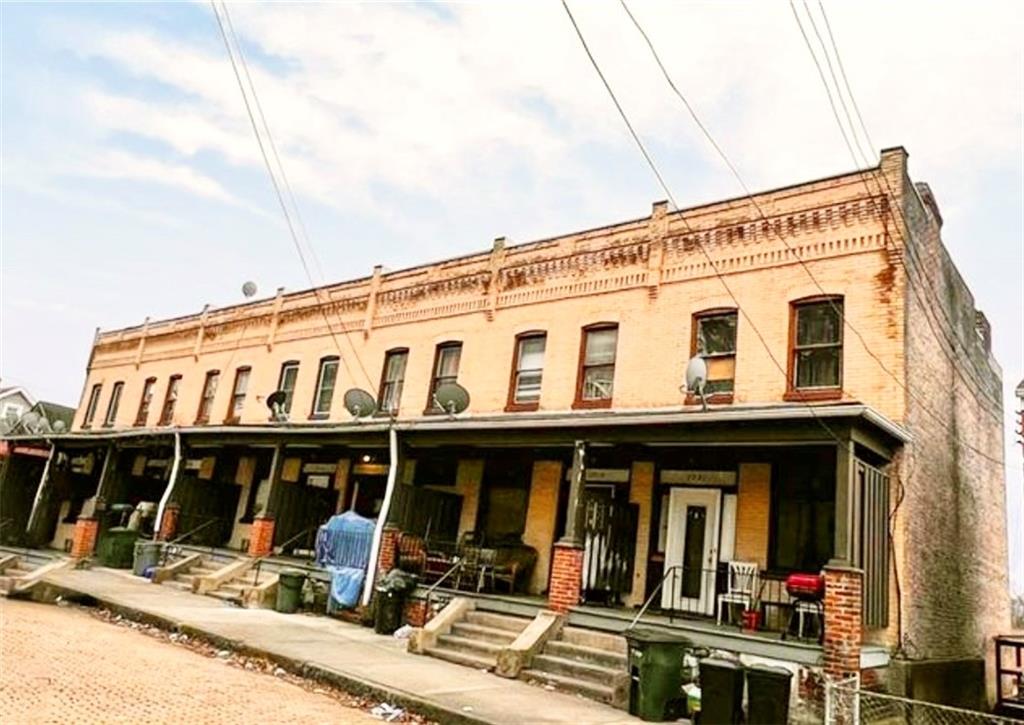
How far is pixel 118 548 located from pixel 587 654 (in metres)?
13.9

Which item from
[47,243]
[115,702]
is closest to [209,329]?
[47,243]

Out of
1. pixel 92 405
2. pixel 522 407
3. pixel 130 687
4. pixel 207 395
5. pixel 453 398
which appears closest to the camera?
pixel 130 687

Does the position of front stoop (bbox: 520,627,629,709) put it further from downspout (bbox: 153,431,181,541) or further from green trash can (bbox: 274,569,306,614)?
downspout (bbox: 153,431,181,541)

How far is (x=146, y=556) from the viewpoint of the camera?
58.2 ft

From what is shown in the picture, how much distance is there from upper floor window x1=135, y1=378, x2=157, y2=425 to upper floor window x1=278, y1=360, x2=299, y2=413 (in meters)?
7.21

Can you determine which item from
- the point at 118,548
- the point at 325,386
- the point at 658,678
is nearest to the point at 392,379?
the point at 325,386

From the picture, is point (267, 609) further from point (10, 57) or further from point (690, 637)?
point (10, 57)

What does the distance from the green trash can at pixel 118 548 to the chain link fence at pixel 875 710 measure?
16861mm

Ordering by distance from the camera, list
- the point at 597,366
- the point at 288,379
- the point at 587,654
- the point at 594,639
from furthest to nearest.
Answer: the point at 288,379, the point at 597,366, the point at 594,639, the point at 587,654

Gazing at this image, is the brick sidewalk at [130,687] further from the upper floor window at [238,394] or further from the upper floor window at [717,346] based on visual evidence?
the upper floor window at [238,394]

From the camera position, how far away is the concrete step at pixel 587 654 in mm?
10094

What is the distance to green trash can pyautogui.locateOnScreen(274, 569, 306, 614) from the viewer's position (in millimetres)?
14383

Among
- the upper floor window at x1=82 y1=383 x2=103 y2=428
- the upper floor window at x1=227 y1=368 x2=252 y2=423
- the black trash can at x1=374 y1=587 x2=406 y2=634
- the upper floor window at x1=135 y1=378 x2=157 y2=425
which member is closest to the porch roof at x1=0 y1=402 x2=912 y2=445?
the black trash can at x1=374 y1=587 x2=406 y2=634

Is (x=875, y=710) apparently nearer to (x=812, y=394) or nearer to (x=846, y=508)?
(x=846, y=508)
